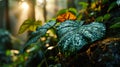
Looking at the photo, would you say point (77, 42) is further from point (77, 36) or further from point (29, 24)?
point (29, 24)

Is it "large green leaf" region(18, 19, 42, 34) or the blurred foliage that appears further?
"large green leaf" region(18, 19, 42, 34)

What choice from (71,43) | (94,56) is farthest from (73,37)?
(94,56)

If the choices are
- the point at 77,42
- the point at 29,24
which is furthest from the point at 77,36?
the point at 29,24

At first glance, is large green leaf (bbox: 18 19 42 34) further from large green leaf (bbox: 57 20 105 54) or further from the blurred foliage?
large green leaf (bbox: 57 20 105 54)

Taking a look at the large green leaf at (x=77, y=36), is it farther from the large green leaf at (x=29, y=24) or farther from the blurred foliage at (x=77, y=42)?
the large green leaf at (x=29, y=24)

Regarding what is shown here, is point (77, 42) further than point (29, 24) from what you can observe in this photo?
No

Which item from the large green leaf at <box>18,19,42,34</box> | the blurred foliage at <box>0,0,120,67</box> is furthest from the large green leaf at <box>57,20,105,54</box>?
the large green leaf at <box>18,19,42,34</box>

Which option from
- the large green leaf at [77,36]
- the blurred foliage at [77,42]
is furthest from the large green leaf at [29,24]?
the large green leaf at [77,36]

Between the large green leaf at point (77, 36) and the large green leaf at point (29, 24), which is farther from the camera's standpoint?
the large green leaf at point (29, 24)

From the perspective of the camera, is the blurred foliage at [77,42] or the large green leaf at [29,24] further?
the large green leaf at [29,24]
